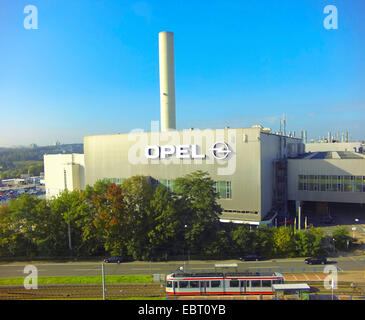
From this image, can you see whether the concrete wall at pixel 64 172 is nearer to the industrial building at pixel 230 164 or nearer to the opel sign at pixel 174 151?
the industrial building at pixel 230 164

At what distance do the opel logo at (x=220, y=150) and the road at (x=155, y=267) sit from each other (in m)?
8.07

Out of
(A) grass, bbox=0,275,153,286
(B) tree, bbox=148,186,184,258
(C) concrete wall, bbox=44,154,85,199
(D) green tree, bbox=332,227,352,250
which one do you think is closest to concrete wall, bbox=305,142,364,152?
(D) green tree, bbox=332,227,352,250

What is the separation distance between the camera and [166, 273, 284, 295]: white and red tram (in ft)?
34.6

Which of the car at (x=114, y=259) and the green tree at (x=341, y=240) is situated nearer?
the car at (x=114, y=259)

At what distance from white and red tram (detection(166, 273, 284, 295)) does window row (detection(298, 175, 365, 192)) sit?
1560cm

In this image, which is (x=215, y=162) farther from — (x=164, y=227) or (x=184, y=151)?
(x=164, y=227)

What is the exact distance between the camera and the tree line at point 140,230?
16078 millimetres

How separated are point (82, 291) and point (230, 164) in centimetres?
1338

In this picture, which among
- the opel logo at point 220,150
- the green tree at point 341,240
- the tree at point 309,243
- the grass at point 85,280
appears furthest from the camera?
→ the opel logo at point 220,150

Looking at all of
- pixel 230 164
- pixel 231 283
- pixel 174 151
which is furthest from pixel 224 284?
pixel 174 151

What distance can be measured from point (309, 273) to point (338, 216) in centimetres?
1400

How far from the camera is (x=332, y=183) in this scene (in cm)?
2336

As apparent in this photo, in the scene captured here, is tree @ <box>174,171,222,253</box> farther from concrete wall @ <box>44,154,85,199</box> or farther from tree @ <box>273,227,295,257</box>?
concrete wall @ <box>44,154,85,199</box>

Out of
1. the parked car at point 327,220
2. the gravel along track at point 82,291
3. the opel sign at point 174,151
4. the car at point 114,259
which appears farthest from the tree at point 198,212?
the parked car at point 327,220
